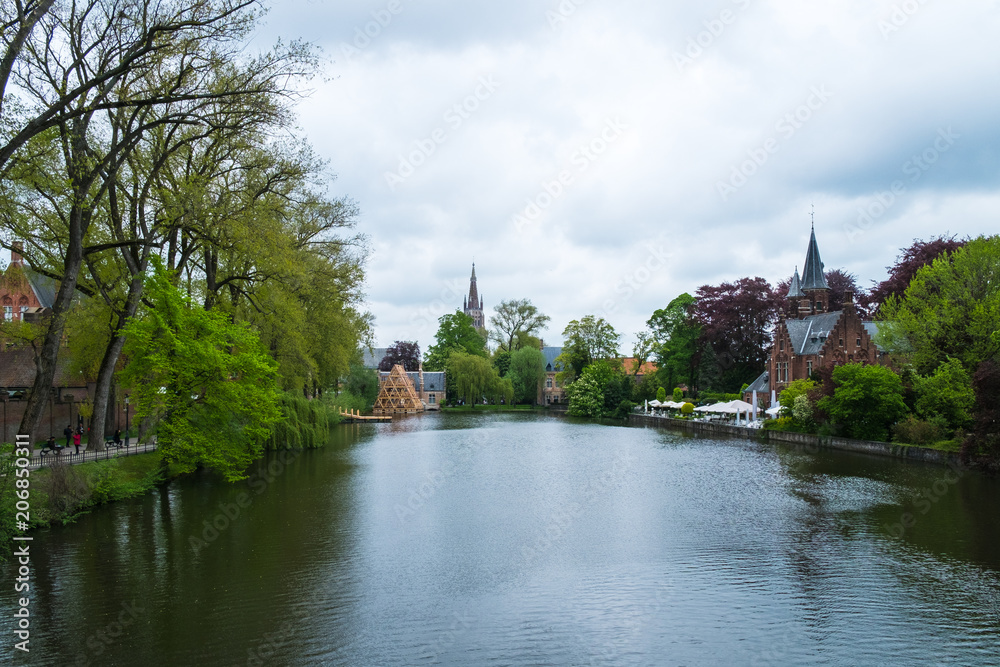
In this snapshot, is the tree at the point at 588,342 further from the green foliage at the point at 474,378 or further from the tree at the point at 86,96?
the tree at the point at 86,96

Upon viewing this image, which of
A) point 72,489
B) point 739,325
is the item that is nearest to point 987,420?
point 72,489

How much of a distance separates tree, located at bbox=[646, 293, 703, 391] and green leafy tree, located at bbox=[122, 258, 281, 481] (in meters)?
43.0

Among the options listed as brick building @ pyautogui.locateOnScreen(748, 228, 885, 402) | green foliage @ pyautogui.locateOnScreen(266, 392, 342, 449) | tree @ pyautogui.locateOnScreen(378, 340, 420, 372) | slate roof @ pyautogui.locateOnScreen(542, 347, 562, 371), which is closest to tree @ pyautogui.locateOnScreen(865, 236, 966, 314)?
brick building @ pyautogui.locateOnScreen(748, 228, 885, 402)

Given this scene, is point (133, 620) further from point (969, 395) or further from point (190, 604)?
point (969, 395)

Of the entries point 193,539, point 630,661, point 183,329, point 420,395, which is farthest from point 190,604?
point 420,395

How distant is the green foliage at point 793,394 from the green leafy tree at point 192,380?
25961mm

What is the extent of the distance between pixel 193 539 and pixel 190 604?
13.5 ft

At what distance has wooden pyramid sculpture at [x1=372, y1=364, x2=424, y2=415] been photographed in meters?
69.5

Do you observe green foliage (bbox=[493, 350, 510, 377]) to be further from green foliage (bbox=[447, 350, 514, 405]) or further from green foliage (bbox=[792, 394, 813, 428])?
green foliage (bbox=[792, 394, 813, 428])

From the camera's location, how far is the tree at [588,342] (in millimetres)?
68125

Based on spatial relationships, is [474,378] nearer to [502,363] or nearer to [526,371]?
[526,371]

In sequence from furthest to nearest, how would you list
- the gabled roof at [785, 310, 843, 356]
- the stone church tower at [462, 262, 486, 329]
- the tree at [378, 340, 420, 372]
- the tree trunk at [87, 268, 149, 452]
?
the stone church tower at [462, 262, 486, 329]
the tree at [378, 340, 420, 372]
the gabled roof at [785, 310, 843, 356]
the tree trunk at [87, 268, 149, 452]

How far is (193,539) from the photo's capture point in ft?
44.6

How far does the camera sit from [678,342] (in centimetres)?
5944
